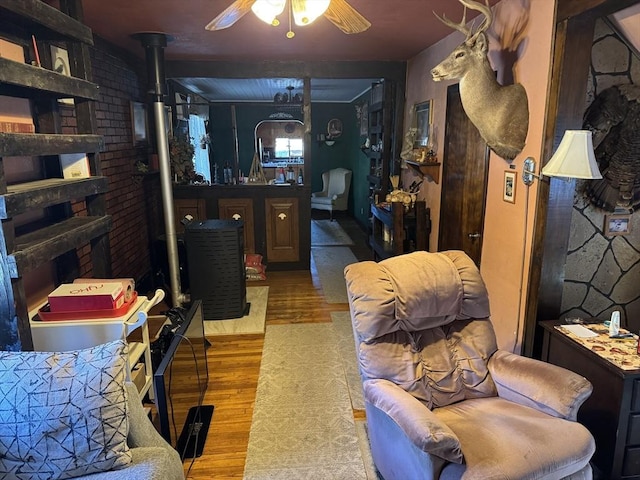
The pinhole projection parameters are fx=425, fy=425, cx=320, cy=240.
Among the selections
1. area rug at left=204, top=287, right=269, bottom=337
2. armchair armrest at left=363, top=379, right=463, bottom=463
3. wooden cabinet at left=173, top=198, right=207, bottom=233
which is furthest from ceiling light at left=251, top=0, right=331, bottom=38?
wooden cabinet at left=173, top=198, right=207, bottom=233

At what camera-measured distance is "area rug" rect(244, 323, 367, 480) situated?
2.09 metres

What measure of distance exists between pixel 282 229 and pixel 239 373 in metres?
2.49

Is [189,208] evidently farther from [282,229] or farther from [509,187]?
[509,187]

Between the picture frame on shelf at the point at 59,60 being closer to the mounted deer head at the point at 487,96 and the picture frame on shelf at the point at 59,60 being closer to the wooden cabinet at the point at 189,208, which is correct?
the mounted deer head at the point at 487,96

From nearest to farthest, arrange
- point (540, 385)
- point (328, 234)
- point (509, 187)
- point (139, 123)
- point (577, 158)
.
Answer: point (540, 385)
point (577, 158)
point (509, 187)
point (139, 123)
point (328, 234)

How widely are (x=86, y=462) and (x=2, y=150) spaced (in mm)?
1169

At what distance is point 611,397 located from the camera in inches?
73.4

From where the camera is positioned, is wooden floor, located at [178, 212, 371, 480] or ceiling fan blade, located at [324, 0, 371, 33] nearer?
ceiling fan blade, located at [324, 0, 371, 33]

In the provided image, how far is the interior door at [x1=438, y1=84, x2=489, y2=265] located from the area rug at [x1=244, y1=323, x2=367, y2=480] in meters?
1.30

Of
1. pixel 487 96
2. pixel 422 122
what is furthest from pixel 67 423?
pixel 422 122

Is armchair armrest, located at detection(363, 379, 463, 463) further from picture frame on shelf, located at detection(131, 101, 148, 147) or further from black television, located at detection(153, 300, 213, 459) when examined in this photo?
picture frame on shelf, located at detection(131, 101, 148, 147)

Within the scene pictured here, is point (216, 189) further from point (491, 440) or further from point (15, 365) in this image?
point (491, 440)

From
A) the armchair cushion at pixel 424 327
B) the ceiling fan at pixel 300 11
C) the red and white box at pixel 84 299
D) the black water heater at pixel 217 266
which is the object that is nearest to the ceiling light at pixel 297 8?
the ceiling fan at pixel 300 11

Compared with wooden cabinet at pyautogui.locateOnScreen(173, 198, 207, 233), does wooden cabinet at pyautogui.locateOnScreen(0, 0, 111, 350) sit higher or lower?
higher
